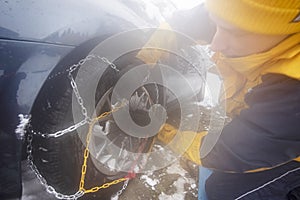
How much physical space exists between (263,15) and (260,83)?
0.28 meters

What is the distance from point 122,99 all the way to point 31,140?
582 millimetres

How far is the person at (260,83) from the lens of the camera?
90 cm

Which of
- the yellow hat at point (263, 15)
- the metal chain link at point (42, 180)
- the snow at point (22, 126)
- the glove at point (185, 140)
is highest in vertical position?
the yellow hat at point (263, 15)

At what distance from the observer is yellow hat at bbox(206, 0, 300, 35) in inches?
33.2

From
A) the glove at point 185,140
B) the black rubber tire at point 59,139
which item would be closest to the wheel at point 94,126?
the black rubber tire at point 59,139

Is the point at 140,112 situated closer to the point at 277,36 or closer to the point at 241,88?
the point at 241,88

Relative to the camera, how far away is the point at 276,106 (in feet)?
3.16

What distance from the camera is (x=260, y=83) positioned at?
108cm

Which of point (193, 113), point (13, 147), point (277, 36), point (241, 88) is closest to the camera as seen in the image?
point (277, 36)

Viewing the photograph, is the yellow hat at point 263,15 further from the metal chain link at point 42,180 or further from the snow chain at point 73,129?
the metal chain link at point 42,180

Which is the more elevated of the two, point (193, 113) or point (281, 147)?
point (281, 147)

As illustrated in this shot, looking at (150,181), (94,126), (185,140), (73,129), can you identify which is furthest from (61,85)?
(150,181)

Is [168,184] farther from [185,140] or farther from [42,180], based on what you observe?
[42,180]

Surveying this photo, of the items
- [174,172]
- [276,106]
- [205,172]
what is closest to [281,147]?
[276,106]
